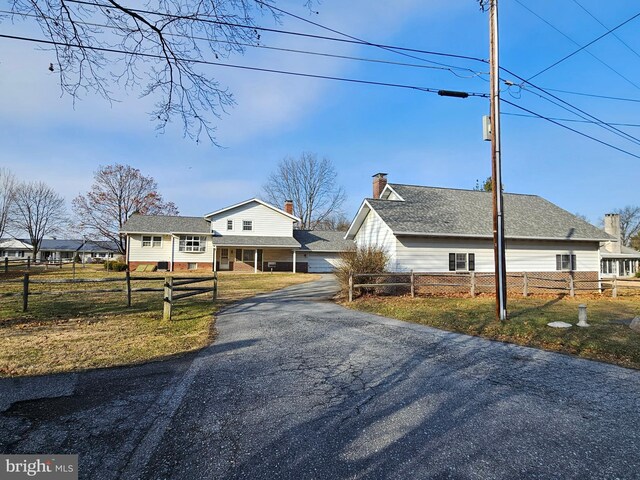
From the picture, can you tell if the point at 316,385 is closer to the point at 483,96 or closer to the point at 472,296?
the point at 483,96

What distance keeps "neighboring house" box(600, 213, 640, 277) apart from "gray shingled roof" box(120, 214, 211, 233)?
146ft

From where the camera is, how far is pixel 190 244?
35625mm

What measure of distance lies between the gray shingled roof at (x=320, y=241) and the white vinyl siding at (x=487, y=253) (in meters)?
18.7

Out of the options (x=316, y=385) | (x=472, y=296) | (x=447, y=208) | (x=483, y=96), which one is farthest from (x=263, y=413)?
(x=447, y=208)

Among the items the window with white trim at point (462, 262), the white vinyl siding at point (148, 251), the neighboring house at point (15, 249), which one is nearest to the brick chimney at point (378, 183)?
the window with white trim at point (462, 262)

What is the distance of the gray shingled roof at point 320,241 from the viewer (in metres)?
38.9

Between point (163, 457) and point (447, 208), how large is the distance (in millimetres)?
20677

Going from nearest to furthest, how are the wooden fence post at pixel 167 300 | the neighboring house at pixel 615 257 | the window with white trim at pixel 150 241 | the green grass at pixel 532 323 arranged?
the green grass at pixel 532 323 → the wooden fence post at pixel 167 300 → the window with white trim at pixel 150 241 → the neighboring house at pixel 615 257

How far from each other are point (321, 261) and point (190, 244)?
13.5m

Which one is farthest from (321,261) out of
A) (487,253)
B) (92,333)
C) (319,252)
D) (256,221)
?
(92,333)

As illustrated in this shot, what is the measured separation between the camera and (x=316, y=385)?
197 inches

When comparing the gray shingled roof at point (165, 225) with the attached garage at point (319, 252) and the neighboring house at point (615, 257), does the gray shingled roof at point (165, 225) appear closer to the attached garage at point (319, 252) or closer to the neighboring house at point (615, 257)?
the attached garage at point (319, 252)

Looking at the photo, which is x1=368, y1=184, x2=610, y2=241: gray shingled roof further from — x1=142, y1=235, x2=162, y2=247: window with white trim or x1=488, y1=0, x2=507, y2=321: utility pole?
x1=142, y1=235, x2=162, y2=247: window with white trim

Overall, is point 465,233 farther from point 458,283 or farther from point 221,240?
point 221,240
